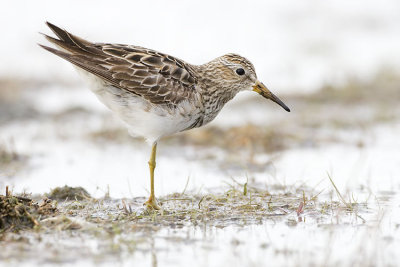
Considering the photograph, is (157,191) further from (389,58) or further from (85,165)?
(389,58)

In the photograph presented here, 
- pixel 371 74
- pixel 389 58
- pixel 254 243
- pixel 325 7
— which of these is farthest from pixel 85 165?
pixel 325 7

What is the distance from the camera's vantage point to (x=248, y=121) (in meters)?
10.6

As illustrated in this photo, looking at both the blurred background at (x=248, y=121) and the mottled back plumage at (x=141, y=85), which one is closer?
the blurred background at (x=248, y=121)

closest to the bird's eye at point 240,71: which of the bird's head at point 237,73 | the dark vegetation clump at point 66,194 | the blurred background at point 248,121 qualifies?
the bird's head at point 237,73

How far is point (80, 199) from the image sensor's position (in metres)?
7.29

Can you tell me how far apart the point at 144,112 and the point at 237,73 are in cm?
143

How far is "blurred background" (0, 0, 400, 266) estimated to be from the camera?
19.9 ft

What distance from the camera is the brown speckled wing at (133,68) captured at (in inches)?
267

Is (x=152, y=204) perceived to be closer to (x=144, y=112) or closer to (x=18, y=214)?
(x=144, y=112)

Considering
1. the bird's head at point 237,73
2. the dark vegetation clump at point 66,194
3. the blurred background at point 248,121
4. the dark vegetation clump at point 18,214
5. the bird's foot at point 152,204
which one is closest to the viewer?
the dark vegetation clump at point 18,214

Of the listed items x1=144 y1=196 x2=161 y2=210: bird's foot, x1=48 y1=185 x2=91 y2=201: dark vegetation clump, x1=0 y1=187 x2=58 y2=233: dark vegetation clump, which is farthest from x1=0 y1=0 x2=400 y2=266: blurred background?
x1=0 y1=187 x2=58 y2=233: dark vegetation clump

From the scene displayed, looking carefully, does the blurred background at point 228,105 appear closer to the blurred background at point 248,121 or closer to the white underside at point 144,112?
the blurred background at point 248,121

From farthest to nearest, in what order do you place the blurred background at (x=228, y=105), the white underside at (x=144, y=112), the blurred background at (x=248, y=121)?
the blurred background at (x=228, y=105)
the white underside at (x=144, y=112)
the blurred background at (x=248, y=121)

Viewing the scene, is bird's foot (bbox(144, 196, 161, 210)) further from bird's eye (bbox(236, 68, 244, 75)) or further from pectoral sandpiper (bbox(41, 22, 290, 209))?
bird's eye (bbox(236, 68, 244, 75))
